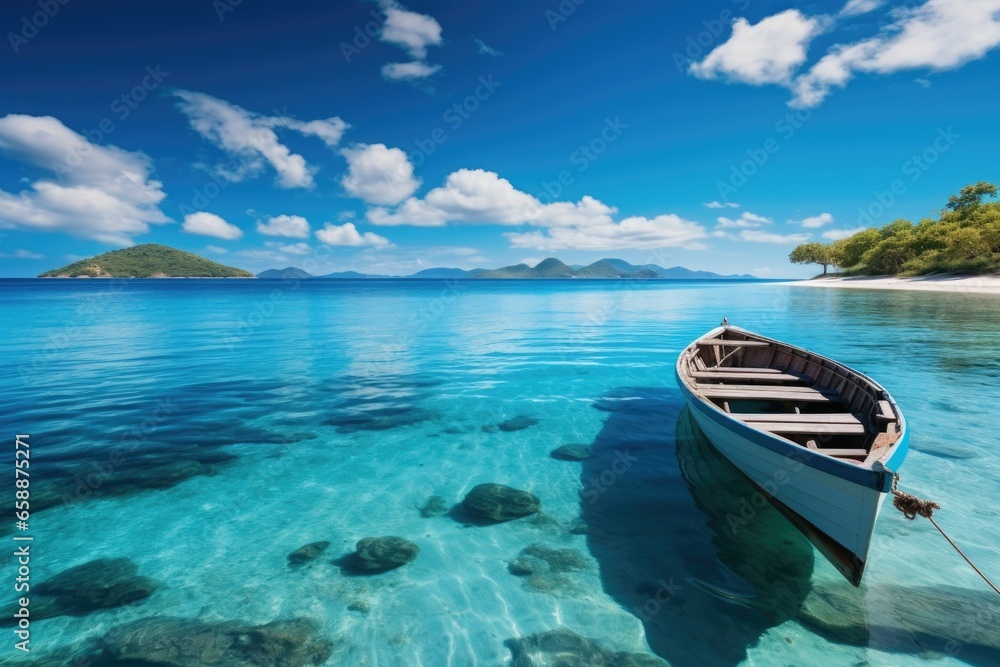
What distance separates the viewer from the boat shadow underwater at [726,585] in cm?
574

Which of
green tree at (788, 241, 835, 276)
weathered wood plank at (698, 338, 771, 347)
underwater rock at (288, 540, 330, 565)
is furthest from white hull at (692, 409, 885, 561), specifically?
green tree at (788, 241, 835, 276)

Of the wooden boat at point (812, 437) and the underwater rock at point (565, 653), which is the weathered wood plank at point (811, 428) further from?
the underwater rock at point (565, 653)

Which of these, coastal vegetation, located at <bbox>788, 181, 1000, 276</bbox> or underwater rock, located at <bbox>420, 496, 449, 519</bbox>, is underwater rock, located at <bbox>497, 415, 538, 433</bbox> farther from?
coastal vegetation, located at <bbox>788, 181, 1000, 276</bbox>

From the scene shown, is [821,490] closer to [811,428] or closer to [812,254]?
[811,428]

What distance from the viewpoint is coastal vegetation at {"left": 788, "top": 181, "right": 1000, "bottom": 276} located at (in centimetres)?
6825

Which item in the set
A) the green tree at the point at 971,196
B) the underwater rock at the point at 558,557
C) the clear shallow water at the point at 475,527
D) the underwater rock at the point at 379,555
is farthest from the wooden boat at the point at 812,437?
the green tree at the point at 971,196

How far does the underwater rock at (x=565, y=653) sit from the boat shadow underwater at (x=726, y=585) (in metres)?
0.39

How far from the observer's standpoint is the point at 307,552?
305 inches

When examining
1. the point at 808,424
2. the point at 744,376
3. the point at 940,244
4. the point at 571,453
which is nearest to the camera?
the point at 808,424

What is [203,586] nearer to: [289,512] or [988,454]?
[289,512]

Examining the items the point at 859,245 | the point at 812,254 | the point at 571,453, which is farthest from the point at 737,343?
the point at 812,254

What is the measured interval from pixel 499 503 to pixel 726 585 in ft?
14.4

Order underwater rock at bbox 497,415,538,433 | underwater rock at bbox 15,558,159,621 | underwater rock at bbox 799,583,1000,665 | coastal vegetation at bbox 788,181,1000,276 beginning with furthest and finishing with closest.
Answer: coastal vegetation at bbox 788,181,1000,276, underwater rock at bbox 497,415,538,433, underwater rock at bbox 15,558,159,621, underwater rock at bbox 799,583,1000,665

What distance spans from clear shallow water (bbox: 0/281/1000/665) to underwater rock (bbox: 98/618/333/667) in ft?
0.74
